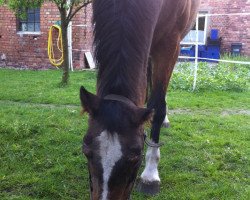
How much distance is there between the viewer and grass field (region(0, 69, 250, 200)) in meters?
3.33

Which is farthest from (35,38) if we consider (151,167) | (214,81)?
(151,167)

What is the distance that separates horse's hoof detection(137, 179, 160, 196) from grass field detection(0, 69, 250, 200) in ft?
0.21

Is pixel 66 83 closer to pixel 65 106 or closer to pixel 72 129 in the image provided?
pixel 65 106

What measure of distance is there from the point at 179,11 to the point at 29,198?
2.32 metres

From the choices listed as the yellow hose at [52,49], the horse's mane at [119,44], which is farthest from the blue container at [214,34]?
the horse's mane at [119,44]

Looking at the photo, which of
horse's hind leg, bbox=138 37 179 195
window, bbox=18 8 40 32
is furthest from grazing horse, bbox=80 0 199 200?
window, bbox=18 8 40 32

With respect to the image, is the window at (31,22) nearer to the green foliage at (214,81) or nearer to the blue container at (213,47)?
the green foliage at (214,81)

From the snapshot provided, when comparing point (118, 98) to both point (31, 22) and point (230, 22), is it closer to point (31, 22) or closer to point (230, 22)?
point (31, 22)

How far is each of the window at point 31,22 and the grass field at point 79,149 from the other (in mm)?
5172

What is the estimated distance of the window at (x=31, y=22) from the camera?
11.7 metres

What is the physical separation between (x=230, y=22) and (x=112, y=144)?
553 inches

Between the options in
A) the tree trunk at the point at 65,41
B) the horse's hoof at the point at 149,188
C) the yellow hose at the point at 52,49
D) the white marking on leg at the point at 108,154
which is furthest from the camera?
the yellow hose at the point at 52,49

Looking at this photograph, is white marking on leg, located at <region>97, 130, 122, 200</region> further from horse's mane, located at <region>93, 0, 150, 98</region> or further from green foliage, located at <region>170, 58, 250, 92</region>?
green foliage, located at <region>170, 58, 250, 92</region>

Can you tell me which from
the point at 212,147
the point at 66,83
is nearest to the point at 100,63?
the point at 212,147
